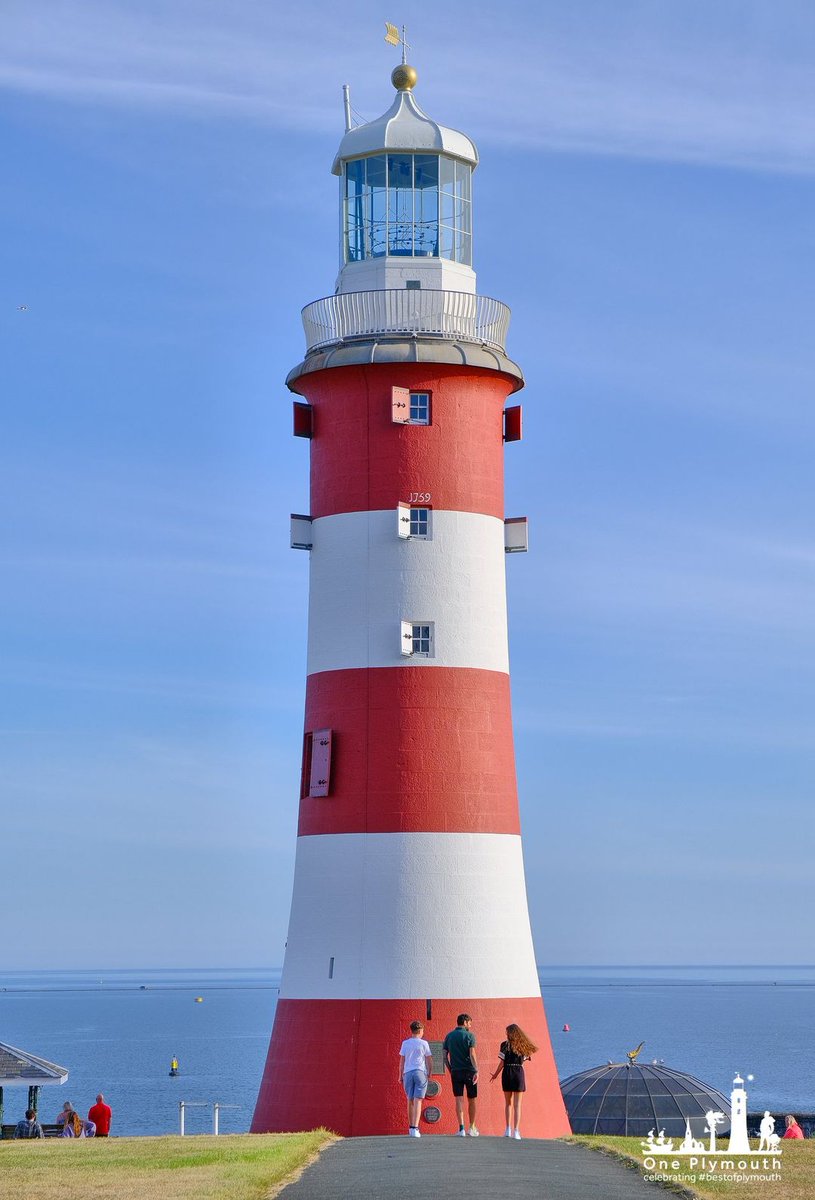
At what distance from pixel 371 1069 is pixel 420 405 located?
31.2ft

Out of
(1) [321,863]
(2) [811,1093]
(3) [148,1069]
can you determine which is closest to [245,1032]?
(3) [148,1069]

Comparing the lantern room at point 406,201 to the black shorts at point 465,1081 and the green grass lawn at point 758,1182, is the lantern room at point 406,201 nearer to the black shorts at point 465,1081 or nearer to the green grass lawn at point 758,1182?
the black shorts at point 465,1081

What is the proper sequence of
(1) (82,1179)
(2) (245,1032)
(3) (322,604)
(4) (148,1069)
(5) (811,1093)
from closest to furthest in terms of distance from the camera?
1. (1) (82,1179)
2. (3) (322,604)
3. (5) (811,1093)
4. (4) (148,1069)
5. (2) (245,1032)

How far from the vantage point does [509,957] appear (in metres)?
23.6

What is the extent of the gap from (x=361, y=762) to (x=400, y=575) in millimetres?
2741

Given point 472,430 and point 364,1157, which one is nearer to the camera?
point 364,1157

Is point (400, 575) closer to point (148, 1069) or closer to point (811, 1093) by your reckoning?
point (811, 1093)

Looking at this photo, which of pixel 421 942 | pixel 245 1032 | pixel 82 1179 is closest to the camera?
pixel 82 1179

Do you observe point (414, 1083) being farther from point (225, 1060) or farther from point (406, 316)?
point (225, 1060)

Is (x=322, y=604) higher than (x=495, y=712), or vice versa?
(x=322, y=604)

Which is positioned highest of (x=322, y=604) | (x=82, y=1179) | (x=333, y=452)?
(x=333, y=452)

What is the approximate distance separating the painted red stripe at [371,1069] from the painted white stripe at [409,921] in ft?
0.78

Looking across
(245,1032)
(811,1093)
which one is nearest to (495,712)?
(811,1093)

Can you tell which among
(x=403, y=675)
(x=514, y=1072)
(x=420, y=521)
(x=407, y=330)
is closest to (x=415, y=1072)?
(x=514, y=1072)
